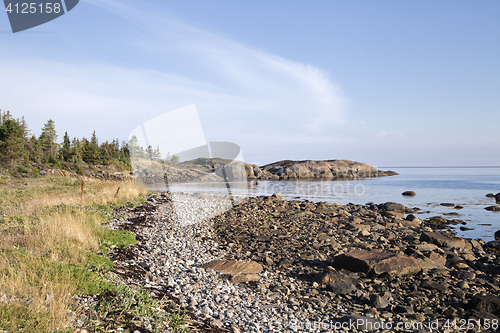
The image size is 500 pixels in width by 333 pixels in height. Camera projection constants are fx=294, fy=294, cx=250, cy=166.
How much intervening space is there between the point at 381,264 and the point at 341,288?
1.97 metres

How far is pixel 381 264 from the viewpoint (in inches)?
357

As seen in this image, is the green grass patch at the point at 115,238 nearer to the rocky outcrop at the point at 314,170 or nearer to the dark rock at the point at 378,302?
the dark rock at the point at 378,302

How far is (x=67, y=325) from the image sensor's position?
3982mm

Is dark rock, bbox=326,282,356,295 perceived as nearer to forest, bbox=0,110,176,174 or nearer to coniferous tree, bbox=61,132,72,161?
forest, bbox=0,110,176,174

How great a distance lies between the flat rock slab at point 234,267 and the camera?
29.3ft

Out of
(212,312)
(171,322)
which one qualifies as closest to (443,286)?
(212,312)

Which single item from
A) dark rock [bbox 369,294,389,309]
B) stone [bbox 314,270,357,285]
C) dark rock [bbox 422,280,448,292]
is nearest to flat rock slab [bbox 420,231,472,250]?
dark rock [bbox 422,280,448,292]

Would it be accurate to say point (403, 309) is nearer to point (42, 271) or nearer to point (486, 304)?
point (486, 304)

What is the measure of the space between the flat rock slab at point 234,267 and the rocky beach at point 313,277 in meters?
0.03

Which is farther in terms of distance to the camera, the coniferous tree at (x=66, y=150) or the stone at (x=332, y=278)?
the coniferous tree at (x=66, y=150)

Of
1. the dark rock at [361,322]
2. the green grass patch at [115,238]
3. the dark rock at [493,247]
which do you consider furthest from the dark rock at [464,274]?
the green grass patch at [115,238]

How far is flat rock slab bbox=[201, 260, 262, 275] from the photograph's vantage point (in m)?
Result: 8.92

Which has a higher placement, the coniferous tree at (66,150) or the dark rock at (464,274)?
the coniferous tree at (66,150)

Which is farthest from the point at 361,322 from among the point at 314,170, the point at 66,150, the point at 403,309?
the point at 314,170
